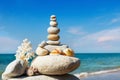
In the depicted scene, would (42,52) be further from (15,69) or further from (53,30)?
(15,69)

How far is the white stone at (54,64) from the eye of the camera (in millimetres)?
9961

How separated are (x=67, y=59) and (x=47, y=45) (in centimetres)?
104

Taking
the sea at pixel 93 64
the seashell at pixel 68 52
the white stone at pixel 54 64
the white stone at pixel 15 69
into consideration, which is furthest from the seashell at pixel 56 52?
the sea at pixel 93 64

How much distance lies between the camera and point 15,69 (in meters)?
9.78

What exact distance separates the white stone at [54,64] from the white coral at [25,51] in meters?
0.29

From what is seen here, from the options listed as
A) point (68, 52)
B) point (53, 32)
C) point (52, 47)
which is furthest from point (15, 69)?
point (53, 32)

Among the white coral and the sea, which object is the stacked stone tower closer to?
the white coral

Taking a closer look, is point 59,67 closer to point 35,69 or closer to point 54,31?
point 35,69

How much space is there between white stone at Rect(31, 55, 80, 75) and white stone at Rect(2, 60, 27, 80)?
410 millimetres

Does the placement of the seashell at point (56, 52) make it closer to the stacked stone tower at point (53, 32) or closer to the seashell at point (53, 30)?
the stacked stone tower at point (53, 32)

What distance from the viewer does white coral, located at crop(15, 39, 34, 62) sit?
10.2 meters

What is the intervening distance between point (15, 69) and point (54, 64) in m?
1.11

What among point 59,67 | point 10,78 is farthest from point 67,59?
point 10,78

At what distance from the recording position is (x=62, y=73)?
10242mm
